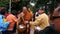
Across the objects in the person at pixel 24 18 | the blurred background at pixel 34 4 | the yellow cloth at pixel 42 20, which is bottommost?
the blurred background at pixel 34 4

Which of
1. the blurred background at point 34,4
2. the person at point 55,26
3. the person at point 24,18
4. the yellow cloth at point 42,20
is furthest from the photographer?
the blurred background at point 34,4

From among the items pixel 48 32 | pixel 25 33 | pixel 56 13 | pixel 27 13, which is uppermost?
pixel 56 13

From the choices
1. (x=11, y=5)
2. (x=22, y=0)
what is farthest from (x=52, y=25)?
(x=22, y=0)

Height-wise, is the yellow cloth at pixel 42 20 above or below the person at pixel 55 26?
below

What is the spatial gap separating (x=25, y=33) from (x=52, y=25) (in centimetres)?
878

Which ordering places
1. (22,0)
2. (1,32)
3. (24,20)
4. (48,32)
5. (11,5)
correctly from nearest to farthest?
(48,32), (1,32), (24,20), (11,5), (22,0)

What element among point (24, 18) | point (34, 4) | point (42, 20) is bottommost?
point (34, 4)

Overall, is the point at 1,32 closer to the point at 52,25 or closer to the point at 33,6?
the point at 52,25

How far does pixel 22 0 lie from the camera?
1859 centimetres

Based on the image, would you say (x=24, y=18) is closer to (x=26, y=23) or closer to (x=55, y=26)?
(x=26, y=23)

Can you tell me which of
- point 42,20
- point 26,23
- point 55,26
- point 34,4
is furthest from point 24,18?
point 55,26

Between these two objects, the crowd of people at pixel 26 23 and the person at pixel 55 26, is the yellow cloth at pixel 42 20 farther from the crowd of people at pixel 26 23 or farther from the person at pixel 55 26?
the person at pixel 55 26

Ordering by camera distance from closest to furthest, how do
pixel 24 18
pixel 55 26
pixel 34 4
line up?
pixel 55 26
pixel 24 18
pixel 34 4

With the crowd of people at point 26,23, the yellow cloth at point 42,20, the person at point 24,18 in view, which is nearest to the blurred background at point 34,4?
the person at point 24,18
